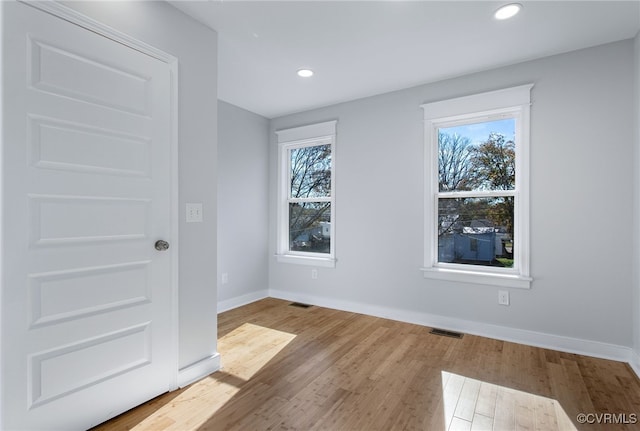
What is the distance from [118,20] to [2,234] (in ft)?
4.05

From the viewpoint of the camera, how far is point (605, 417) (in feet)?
5.85

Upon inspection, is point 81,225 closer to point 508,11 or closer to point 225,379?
point 225,379

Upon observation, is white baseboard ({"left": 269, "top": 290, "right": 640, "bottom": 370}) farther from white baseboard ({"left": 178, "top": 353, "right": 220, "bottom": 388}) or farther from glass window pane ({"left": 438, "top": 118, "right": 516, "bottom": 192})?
white baseboard ({"left": 178, "top": 353, "right": 220, "bottom": 388})

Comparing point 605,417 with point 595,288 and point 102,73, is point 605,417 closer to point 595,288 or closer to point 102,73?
point 595,288

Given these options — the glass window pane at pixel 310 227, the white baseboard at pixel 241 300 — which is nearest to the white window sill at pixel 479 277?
the glass window pane at pixel 310 227

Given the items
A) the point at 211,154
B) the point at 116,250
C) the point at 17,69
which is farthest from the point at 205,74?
the point at 116,250

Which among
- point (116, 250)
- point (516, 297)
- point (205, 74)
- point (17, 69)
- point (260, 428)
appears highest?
point (205, 74)

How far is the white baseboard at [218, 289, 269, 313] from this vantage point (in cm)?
371

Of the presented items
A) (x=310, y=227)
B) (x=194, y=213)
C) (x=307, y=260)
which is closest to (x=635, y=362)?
(x=307, y=260)

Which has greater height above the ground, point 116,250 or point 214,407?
point 116,250

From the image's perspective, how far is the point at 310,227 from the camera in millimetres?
4199

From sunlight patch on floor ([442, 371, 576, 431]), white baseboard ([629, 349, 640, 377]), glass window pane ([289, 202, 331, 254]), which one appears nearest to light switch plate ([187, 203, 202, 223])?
sunlight patch on floor ([442, 371, 576, 431])

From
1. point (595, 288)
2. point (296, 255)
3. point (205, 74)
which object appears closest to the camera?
point (205, 74)

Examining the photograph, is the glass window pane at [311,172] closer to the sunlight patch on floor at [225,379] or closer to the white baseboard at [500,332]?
the white baseboard at [500,332]
